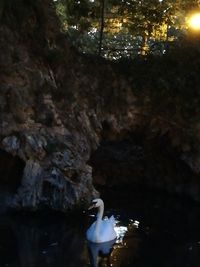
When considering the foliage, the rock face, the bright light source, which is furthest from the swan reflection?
the bright light source

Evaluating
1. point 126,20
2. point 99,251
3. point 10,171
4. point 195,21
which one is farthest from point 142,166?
point 99,251

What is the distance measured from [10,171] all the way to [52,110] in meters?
2.25

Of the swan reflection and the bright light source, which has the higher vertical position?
the bright light source

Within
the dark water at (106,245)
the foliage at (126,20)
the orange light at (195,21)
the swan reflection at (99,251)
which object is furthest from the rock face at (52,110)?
the orange light at (195,21)

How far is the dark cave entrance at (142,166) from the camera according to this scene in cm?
1925

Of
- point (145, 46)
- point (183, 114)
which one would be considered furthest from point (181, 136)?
point (145, 46)

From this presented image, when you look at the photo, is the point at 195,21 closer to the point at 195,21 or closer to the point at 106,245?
the point at 195,21

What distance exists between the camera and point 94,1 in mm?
20375

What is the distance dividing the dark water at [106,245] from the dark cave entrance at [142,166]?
245 centimetres

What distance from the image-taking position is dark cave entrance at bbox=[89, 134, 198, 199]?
63.2ft

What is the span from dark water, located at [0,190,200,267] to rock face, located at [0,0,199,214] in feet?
2.75

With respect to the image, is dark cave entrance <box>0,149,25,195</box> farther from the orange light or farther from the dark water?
the orange light

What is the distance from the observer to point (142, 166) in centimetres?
2116

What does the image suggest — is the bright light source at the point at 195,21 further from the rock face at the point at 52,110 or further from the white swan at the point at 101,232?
→ the white swan at the point at 101,232
